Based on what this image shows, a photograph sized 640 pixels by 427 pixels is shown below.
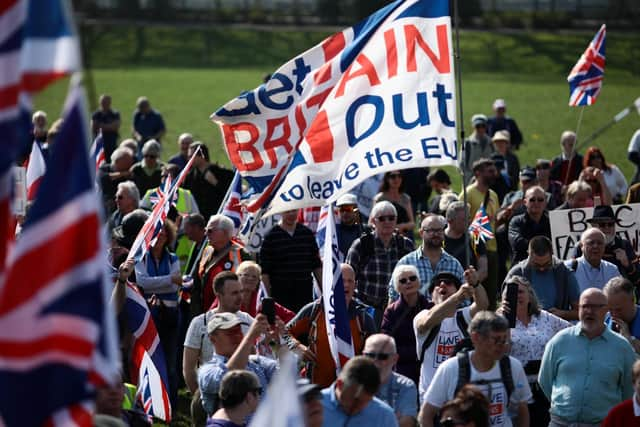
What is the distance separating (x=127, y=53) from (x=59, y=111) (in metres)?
19.9

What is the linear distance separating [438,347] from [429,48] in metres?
2.19

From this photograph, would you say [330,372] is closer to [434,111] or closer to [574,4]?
[434,111]

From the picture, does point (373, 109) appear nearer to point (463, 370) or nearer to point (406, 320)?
point (406, 320)

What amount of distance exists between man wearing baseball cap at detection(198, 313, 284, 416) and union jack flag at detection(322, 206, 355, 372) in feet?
1.80

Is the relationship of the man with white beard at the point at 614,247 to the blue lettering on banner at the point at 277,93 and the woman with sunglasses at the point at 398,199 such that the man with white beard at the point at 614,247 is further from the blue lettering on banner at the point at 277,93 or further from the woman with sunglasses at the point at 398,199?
the blue lettering on banner at the point at 277,93

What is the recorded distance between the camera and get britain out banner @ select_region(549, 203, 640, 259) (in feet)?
43.2

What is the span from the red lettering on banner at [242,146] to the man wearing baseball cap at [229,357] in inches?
75.6

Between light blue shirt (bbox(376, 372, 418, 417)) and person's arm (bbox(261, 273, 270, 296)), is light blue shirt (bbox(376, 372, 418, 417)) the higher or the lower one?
the higher one

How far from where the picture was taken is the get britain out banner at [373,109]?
9.46 m

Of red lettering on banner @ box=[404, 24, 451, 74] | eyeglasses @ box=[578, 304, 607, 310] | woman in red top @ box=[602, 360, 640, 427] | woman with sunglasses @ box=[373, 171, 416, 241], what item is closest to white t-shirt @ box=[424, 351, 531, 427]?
woman in red top @ box=[602, 360, 640, 427]

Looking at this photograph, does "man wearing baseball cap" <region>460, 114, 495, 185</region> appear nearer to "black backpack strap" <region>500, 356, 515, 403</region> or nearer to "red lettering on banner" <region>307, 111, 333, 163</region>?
"red lettering on banner" <region>307, 111, 333, 163</region>

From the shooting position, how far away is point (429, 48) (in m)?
9.68

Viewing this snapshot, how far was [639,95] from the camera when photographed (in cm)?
4572

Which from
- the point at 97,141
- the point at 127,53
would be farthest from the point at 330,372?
the point at 127,53
